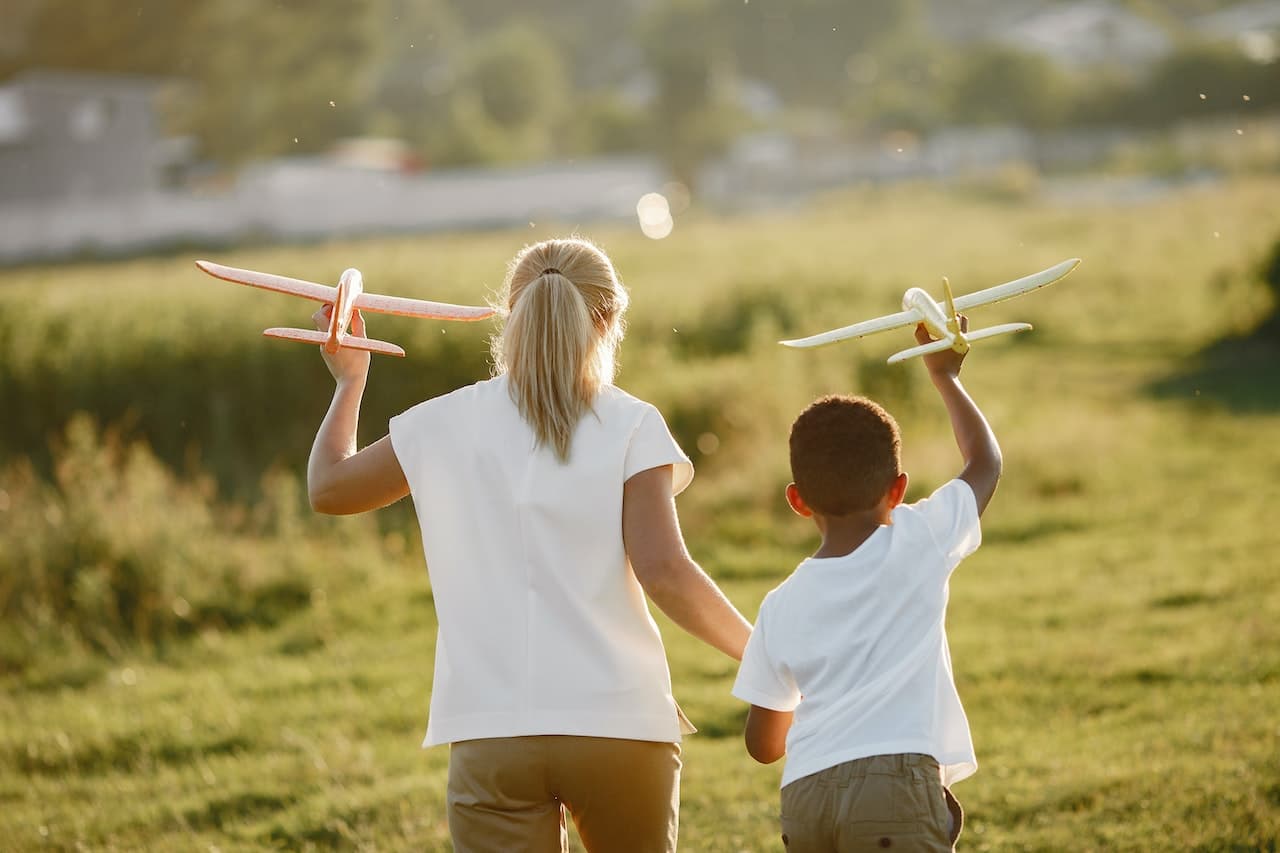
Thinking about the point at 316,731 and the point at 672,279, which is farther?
the point at 672,279

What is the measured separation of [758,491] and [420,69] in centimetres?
8914

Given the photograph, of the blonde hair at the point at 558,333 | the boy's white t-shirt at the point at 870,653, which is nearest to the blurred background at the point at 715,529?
the blonde hair at the point at 558,333

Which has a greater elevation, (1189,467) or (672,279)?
(672,279)

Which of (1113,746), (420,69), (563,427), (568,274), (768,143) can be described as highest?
(420,69)

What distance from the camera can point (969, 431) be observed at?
3154 mm

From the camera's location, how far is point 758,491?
11.6 m

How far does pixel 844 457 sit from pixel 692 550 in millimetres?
7760

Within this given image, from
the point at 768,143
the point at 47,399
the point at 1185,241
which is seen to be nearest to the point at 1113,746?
the point at 47,399

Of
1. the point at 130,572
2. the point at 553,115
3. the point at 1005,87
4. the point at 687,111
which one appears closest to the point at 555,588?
the point at 130,572

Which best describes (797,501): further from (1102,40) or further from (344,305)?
(1102,40)

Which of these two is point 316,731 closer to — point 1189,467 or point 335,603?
point 335,603

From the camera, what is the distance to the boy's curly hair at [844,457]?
290 cm

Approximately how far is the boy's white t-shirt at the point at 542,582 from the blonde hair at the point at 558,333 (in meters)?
0.04

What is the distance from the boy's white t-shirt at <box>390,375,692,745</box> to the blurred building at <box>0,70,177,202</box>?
50.2 meters
